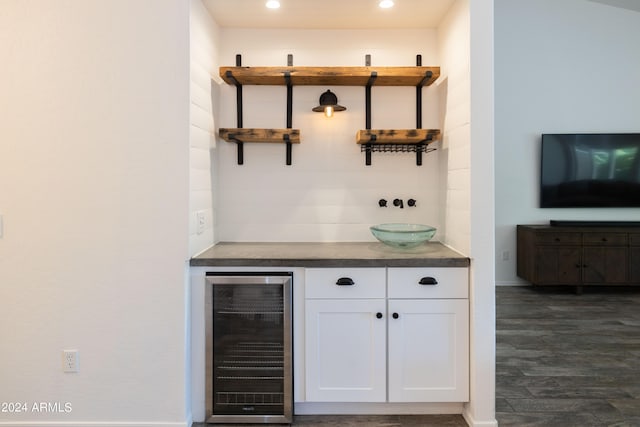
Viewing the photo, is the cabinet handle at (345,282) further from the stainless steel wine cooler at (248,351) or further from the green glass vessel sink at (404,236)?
the green glass vessel sink at (404,236)

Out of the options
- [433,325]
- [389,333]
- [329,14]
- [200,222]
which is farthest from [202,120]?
[433,325]

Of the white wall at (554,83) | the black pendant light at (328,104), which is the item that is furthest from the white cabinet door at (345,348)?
A: the white wall at (554,83)

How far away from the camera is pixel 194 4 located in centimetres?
231

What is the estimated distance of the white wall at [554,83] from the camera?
5.39 meters

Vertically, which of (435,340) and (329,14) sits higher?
(329,14)

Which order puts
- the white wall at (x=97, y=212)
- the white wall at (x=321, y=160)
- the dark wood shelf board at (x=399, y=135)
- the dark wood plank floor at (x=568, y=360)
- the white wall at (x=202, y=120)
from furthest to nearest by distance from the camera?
1. the white wall at (x=321, y=160)
2. the dark wood shelf board at (x=399, y=135)
3. the dark wood plank floor at (x=568, y=360)
4. the white wall at (x=202, y=120)
5. the white wall at (x=97, y=212)

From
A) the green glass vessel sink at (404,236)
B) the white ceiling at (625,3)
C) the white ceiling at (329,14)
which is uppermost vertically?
the white ceiling at (625,3)

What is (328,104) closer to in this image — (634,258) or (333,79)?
(333,79)

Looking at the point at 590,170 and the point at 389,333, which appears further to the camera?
the point at 590,170

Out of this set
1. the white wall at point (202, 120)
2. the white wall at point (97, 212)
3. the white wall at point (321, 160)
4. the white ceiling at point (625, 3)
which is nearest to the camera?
the white wall at point (97, 212)

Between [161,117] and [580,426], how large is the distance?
2819 millimetres

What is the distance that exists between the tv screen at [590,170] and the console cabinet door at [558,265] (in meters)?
0.69

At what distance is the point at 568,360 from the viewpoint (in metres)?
3.17

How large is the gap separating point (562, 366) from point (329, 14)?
2.98m
